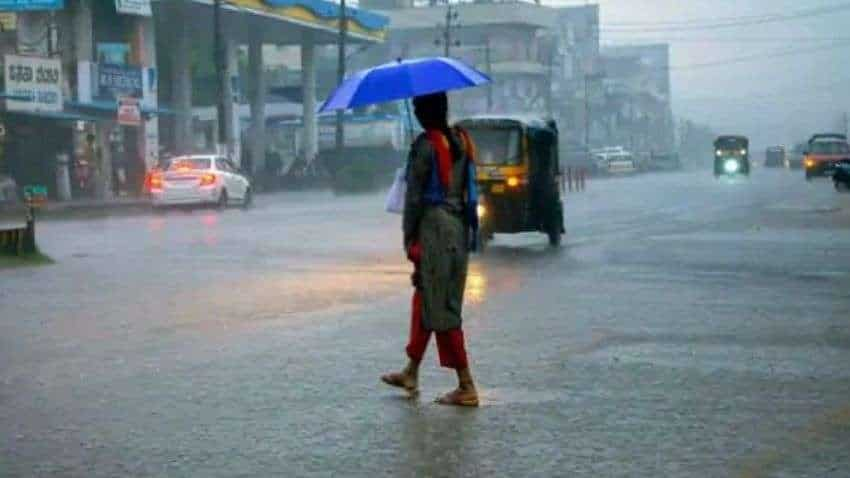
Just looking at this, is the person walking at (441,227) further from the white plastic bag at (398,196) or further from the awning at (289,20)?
the awning at (289,20)

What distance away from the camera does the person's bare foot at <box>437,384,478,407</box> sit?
8031mm

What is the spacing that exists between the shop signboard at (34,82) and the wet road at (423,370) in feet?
75.9

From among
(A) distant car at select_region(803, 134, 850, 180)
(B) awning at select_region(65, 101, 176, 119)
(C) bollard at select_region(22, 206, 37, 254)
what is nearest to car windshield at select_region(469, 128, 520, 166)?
(C) bollard at select_region(22, 206, 37, 254)

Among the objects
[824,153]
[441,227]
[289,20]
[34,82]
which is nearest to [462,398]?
[441,227]

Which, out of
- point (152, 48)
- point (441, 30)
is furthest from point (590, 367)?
point (441, 30)

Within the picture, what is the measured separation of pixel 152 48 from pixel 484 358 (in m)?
45.2

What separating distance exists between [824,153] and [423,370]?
59.0 meters

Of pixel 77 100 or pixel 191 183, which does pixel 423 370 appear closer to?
pixel 191 183

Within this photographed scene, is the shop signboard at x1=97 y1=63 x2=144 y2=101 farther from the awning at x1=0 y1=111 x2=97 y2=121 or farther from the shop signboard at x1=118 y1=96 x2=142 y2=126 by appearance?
the shop signboard at x1=118 y1=96 x2=142 y2=126

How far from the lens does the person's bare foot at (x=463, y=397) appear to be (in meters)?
8.03

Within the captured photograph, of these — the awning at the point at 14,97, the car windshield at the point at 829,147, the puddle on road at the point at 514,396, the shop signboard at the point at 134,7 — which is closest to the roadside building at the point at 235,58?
the shop signboard at the point at 134,7

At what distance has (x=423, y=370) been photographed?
9508mm

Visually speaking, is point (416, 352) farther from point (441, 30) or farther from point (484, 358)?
point (441, 30)

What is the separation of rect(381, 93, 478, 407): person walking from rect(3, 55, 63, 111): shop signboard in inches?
1388
